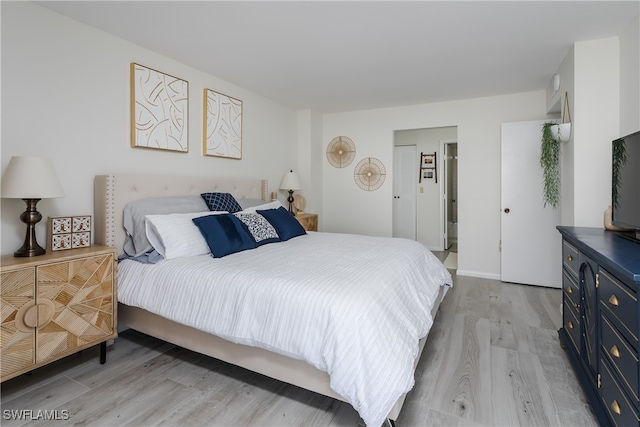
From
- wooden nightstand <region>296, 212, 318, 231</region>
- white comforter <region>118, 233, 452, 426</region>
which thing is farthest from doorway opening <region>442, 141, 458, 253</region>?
white comforter <region>118, 233, 452, 426</region>

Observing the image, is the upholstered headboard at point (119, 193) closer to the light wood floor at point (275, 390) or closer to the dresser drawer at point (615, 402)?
the light wood floor at point (275, 390)

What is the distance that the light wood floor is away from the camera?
168 cm

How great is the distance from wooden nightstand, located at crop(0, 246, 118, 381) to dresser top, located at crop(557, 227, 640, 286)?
8.95 feet

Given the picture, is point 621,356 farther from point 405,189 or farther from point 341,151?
point 405,189

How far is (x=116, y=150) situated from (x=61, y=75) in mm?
592

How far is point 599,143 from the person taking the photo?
2.68 metres

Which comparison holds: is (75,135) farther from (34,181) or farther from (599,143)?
(599,143)

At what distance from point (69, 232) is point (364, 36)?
2523 mm

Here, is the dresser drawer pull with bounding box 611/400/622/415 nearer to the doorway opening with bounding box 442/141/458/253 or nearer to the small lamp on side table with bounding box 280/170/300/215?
the small lamp on side table with bounding box 280/170/300/215

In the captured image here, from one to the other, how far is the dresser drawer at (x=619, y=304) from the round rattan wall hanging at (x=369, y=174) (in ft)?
11.5

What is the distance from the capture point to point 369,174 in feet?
16.6

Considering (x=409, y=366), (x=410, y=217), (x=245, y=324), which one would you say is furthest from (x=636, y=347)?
(x=410, y=217)

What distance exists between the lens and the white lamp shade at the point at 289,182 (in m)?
4.40

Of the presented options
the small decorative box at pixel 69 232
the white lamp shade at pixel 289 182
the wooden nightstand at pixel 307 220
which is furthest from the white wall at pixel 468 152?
the small decorative box at pixel 69 232
